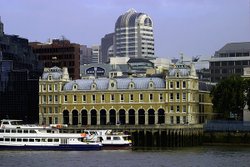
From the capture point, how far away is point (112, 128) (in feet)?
594

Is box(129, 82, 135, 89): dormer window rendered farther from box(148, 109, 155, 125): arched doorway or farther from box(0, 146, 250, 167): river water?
box(0, 146, 250, 167): river water

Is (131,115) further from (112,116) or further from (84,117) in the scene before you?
(84,117)

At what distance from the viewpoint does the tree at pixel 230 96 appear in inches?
7377

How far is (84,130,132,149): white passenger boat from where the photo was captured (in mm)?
167250

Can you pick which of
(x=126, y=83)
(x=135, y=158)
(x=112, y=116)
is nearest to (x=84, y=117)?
(x=112, y=116)

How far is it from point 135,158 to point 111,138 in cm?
2922

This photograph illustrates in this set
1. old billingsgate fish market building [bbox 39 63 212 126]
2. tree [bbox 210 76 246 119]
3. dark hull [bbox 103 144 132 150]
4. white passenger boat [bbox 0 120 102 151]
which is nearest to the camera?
white passenger boat [bbox 0 120 102 151]

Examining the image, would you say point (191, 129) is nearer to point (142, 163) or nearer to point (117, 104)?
point (117, 104)

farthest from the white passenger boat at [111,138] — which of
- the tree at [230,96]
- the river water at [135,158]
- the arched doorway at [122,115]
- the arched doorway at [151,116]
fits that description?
the tree at [230,96]

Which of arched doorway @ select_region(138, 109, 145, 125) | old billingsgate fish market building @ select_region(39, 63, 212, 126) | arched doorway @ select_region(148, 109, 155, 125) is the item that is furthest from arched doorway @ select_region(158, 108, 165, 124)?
arched doorway @ select_region(138, 109, 145, 125)

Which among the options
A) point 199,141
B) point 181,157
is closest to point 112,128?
point 199,141

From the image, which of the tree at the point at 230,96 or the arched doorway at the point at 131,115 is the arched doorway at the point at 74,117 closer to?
the arched doorway at the point at 131,115

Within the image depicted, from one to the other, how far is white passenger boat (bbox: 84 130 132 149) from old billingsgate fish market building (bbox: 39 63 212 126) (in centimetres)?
2229

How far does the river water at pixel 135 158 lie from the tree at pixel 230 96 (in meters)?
22.5
